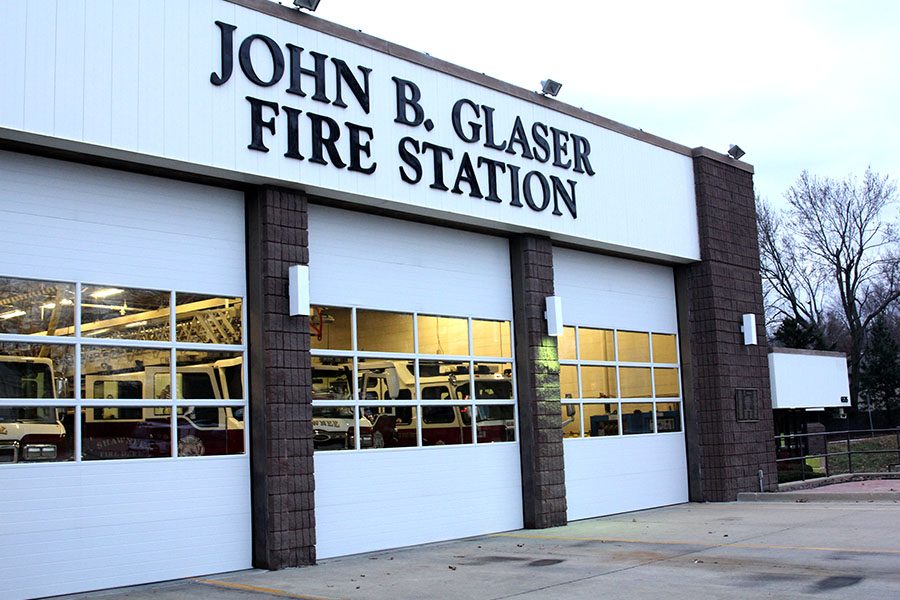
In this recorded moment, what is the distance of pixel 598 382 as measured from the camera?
16.7 m

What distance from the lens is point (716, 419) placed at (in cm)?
1800

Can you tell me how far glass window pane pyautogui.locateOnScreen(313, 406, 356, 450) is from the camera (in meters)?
12.3

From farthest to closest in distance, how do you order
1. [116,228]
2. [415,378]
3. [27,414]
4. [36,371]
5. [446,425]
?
[446,425] → [415,378] → [116,228] → [36,371] → [27,414]

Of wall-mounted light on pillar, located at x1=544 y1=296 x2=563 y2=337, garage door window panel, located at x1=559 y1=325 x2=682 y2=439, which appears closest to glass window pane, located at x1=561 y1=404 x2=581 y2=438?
garage door window panel, located at x1=559 y1=325 x2=682 y2=439

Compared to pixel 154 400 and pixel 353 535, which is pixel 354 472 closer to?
pixel 353 535

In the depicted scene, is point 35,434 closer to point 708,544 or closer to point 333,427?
point 333,427

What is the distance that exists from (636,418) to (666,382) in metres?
1.27

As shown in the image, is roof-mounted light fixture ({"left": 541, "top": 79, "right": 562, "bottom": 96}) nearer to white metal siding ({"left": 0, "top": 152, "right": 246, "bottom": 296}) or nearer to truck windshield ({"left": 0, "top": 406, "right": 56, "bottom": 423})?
white metal siding ({"left": 0, "top": 152, "right": 246, "bottom": 296})

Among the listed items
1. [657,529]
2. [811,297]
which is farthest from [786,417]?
[811,297]

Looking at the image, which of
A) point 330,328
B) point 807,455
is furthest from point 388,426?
point 807,455

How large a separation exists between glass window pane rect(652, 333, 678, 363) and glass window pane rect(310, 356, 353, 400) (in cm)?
748

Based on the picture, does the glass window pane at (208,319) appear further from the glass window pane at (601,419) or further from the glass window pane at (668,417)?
the glass window pane at (668,417)

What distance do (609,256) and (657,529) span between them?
5.51 meters

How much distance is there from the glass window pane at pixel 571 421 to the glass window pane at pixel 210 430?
6.21m
